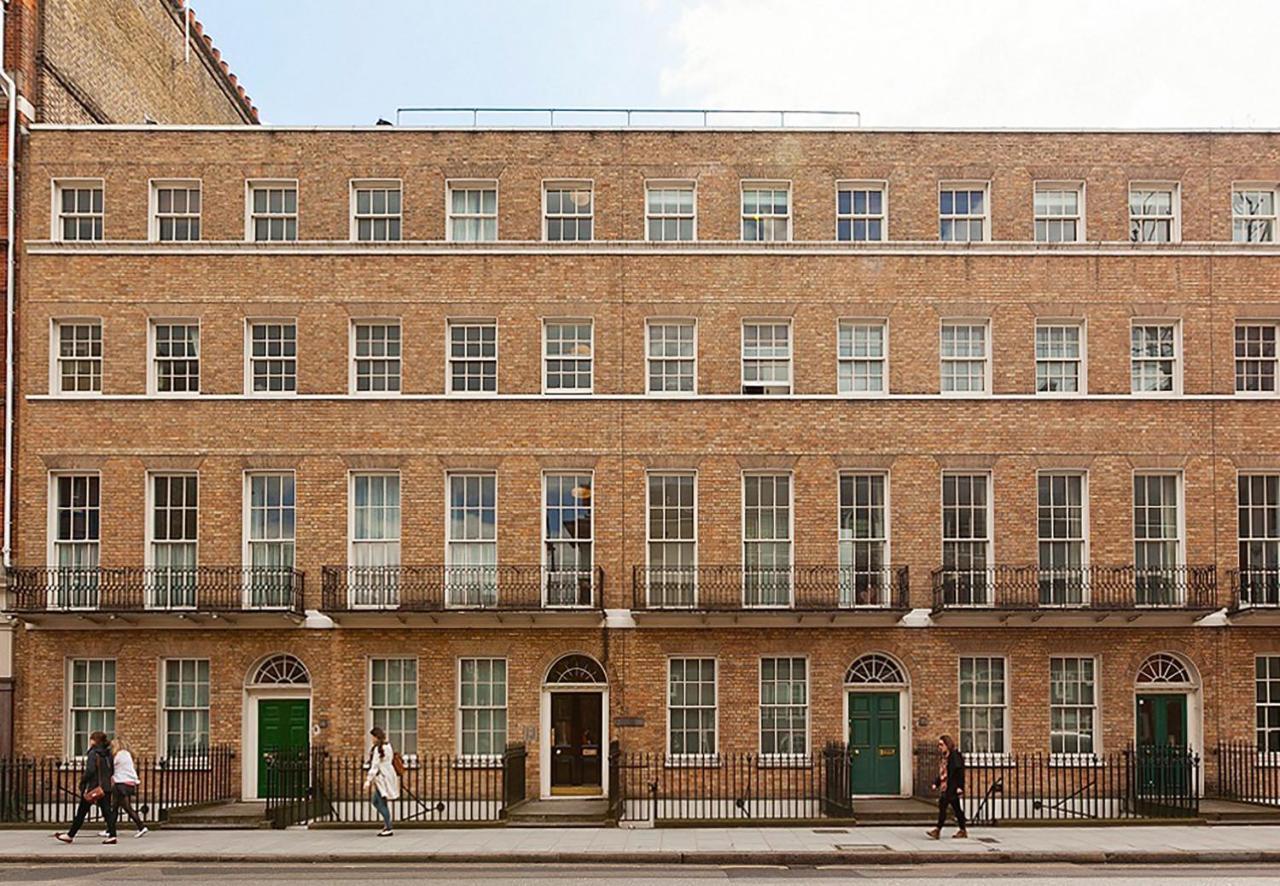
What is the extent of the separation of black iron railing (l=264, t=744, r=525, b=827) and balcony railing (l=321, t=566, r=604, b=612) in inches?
110

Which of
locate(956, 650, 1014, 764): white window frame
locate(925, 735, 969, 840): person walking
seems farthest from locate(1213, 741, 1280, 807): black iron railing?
locate(925, 735, 969, 840): person walking

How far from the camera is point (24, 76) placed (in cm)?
2970

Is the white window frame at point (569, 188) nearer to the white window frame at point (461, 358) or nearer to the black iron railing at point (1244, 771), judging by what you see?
the white window frame at point (461, 358)

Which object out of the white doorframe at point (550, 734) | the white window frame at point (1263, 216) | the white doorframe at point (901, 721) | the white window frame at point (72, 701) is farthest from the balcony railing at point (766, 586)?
the white window frame at point (72, 701)

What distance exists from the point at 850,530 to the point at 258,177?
13.4 m

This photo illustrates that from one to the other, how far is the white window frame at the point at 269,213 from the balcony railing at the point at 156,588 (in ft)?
21.2

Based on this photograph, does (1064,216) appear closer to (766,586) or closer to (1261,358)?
(1261,358)

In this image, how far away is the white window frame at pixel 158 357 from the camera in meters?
29.6

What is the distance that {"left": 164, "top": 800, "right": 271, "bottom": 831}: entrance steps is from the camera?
2475 cm

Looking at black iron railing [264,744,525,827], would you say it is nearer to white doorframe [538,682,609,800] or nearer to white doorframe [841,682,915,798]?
white doorframe [538,682,609,800]

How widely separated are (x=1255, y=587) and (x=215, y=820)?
19.4m

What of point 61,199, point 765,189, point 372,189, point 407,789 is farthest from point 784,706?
point 61,199

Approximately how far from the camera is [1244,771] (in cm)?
2862

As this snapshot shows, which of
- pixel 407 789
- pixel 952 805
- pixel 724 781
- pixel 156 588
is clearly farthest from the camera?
pixel 156 588
